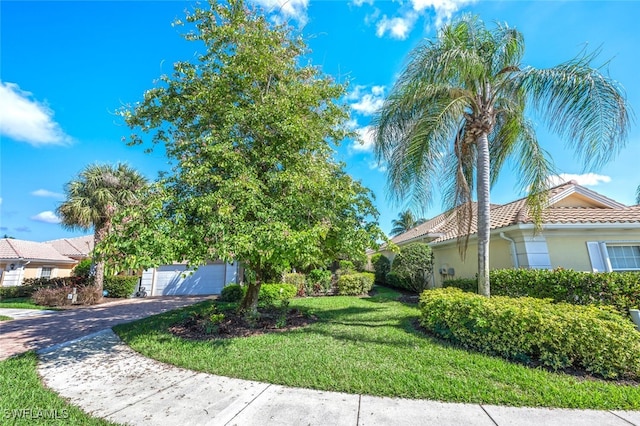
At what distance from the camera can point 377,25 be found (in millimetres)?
9086

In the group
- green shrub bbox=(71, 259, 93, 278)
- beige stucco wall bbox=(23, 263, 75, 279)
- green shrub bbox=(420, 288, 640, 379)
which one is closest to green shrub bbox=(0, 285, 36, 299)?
green shrub bbox=(71, 259, 93, 278)

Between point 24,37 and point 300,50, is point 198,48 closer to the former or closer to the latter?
point 300,50

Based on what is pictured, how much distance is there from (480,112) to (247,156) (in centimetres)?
680

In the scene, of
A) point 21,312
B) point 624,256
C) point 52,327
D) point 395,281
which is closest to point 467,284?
point 624,256

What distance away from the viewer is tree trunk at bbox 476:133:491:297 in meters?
7.43

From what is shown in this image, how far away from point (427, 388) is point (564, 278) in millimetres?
6532

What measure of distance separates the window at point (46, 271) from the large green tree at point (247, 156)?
23.5m

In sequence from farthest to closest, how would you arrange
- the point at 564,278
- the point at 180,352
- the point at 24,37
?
the point at 24,37 → the point at 564,278 → the point at 180,352

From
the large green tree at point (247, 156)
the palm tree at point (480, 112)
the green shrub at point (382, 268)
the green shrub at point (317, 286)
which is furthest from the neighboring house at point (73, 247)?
the palm tree at point (480, 112)

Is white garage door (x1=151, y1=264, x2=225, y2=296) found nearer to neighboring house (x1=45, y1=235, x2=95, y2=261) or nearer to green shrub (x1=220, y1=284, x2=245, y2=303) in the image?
green shrub (x1=220, y1=284, x2=245, y2=303)

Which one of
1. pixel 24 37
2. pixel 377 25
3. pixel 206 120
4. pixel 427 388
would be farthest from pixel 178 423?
pixel 24 37

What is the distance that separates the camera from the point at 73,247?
28.3 m

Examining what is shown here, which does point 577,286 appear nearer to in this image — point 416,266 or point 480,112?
point 480,112

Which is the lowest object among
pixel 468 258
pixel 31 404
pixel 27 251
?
pixel 31 404
